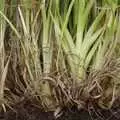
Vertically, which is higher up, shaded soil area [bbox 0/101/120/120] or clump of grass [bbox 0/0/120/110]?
clump of grass [bbox 0/0/120/110]

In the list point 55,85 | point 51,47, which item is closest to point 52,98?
point 55,85

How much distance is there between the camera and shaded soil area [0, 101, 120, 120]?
3.69 feet

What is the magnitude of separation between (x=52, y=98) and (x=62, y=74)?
0.10m

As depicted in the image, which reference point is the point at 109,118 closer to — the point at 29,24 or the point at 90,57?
the point at 90,57

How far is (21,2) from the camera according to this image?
1.12 m

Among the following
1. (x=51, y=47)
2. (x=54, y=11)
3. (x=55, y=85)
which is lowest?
(x=55, y=85)

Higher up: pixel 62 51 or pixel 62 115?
pixel 62 51

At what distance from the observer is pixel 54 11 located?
3.68ft

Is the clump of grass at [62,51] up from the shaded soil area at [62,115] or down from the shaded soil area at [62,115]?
up

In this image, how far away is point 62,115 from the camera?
114 cm

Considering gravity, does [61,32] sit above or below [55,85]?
Result: above

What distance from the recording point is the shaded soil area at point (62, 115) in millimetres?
1124

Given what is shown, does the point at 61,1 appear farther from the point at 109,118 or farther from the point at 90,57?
the point at 109,118

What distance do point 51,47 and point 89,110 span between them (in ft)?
0.83
